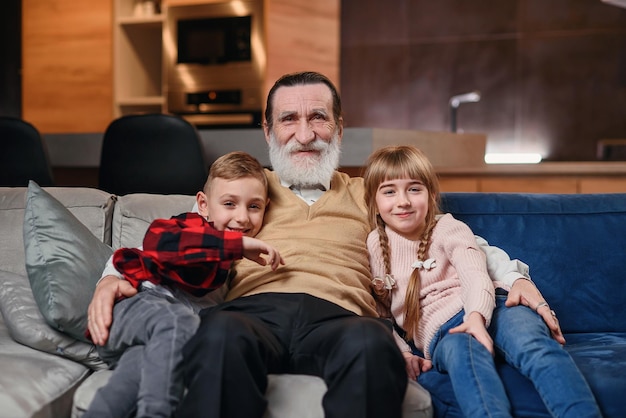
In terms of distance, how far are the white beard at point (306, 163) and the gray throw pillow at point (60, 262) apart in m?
0.56

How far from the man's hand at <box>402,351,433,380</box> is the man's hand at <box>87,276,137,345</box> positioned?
699mm

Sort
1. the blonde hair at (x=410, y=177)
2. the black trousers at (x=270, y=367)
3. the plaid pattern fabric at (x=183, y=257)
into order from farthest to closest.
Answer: the blonde hair at (x=410, y=177)
the plaid pattern fabric at (x=183, y=257)
the black trousers at (x=270, y=367)

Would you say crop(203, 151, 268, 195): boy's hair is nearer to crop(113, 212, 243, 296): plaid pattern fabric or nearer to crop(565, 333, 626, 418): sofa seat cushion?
crop(113, 212, 243, 296): plaid pattern fabric

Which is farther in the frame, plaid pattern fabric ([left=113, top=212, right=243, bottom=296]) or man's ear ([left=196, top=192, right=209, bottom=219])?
man's ear ([left=196, top=192, right=209, bottom=219])

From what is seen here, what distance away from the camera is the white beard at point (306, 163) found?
6.75 ft

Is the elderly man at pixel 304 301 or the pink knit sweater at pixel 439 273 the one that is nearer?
the elderly man at pixel 304 301

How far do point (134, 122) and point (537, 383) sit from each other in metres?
2.03

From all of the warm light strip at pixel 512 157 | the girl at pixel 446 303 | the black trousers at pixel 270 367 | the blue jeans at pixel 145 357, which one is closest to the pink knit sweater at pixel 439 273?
the girl at pixel 446 303

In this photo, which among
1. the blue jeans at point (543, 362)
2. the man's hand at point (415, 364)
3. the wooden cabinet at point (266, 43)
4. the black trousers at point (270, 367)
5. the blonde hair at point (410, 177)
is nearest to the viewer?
the black trousers at point (270, 367)

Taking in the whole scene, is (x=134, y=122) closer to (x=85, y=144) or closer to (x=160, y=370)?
(x=85, y=144)

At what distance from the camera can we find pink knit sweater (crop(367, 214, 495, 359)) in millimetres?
1808

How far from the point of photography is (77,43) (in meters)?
5.35

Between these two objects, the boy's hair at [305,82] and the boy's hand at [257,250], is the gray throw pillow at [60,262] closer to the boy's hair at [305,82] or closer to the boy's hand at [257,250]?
the boy's hand at [257,250]

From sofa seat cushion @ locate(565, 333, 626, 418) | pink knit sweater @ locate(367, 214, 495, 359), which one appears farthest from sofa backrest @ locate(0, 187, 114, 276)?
sofa seat cushion @ locate(565, 333, 626, 418)
